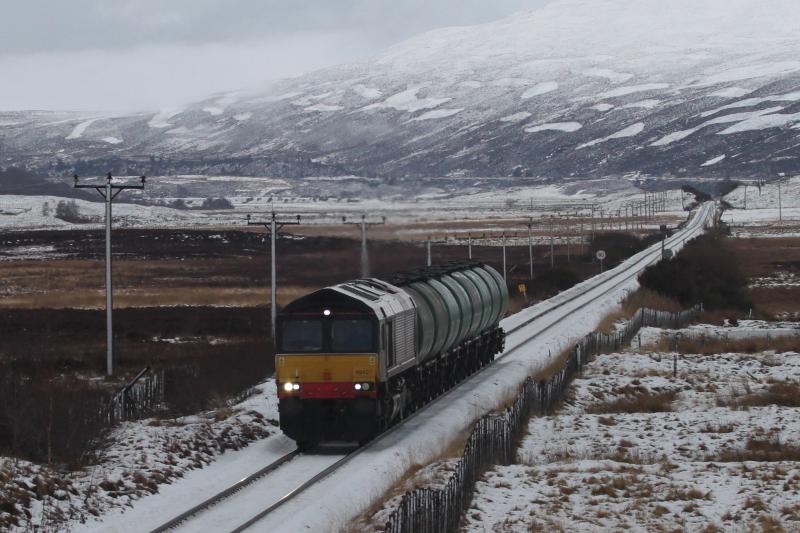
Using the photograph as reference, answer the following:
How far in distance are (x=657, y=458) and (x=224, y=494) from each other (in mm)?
10899

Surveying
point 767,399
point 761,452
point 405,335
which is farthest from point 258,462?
point 767,399

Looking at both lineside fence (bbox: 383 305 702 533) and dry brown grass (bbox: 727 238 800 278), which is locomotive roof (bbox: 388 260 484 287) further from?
dry brown grass (bbox: 727 238 800 278)

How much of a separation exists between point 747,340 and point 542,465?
37580 mm

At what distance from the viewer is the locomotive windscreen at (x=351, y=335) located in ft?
110

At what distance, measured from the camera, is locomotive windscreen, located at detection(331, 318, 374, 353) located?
3344 centimetres

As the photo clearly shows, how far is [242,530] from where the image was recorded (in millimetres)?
23703

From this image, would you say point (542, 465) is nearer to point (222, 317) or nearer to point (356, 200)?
point (356, 200)

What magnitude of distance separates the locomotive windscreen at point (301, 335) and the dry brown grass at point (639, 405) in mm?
→ 11664

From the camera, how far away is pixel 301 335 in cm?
3372

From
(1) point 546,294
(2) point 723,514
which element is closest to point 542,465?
(2) point 723,514

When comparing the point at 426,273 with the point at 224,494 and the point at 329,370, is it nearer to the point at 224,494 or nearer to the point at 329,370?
the point at 329,370

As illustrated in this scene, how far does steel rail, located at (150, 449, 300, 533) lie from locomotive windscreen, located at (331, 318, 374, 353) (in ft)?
9.75

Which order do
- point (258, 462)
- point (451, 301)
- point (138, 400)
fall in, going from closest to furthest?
1. point (258, 462)
2. point (138, 400)
3. point (451, 301)

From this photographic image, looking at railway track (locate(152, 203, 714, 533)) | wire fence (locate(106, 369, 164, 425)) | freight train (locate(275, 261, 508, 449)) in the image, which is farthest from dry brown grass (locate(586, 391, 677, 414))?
wire fence (locate(106, 369, 164, 425))
